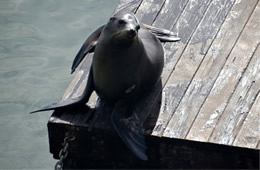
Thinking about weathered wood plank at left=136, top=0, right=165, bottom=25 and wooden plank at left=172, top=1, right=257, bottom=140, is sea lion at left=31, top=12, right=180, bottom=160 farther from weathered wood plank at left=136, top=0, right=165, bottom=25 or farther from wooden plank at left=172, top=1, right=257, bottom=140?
weathered wood plank at left=136, top=0, right=165, bottom=25

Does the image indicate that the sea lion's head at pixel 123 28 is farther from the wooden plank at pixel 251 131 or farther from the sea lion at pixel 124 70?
the wooden plank at pixel 251 131

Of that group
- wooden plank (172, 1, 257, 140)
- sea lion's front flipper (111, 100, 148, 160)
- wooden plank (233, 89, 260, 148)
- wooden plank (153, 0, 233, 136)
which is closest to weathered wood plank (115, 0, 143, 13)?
wooden plank (153, 0, 233, 136)

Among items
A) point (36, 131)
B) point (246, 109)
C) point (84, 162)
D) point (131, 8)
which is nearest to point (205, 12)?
point (131, 8)

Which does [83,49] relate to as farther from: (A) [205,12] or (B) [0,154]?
(B) [0,154]

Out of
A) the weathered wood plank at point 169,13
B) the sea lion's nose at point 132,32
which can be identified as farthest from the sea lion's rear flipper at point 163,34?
the sea lion's nose at point 132,32

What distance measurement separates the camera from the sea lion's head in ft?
13.6

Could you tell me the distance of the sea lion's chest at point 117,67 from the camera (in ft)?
14.1

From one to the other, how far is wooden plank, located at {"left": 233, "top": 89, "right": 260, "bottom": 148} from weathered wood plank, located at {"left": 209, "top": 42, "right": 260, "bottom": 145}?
2 centimetres

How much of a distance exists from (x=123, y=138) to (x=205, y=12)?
4.60 feet

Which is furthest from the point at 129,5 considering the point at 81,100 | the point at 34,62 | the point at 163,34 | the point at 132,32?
the point at 34,62

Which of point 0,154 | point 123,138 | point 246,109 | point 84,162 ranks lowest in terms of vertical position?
point 0,154

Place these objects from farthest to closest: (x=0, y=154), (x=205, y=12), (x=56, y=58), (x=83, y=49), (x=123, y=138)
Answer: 1. (x=56, y=58)
2. (x=0, y=154)
3. (x=205, y=12)
4. (x=83, y=49)
5. (x=123, y=138)

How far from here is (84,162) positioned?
462 cm

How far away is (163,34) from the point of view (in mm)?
4785
